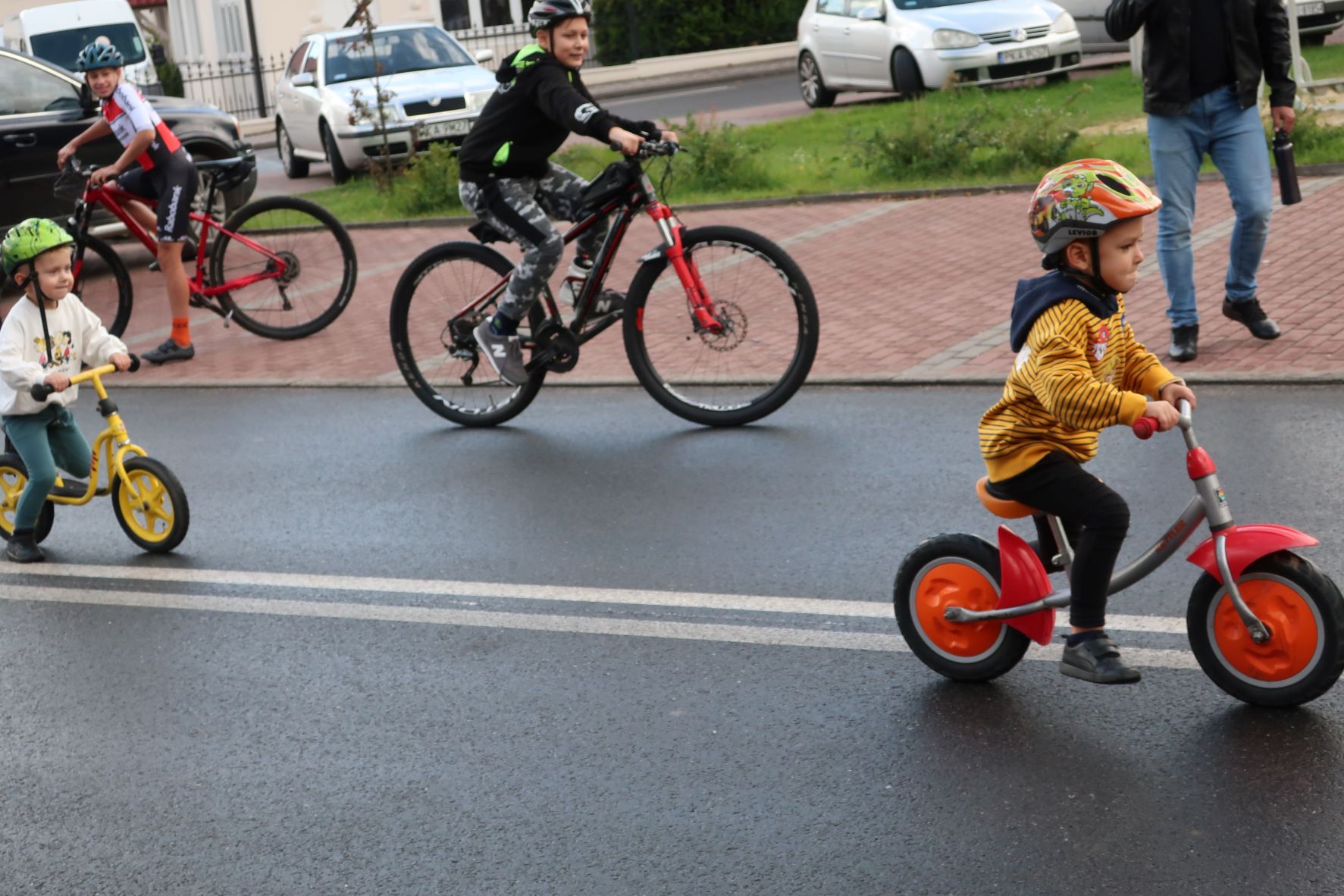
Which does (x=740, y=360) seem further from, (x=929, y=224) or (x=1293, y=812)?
(x=929, y=224)

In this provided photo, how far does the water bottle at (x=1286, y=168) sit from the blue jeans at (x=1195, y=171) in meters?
0.14

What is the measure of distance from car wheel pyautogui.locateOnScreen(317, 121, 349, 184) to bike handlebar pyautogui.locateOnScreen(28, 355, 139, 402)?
14.4 metres

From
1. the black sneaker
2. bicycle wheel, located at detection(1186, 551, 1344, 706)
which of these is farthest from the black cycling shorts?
bicycle wheel, located at detection(1186, 551, 1344, 706)

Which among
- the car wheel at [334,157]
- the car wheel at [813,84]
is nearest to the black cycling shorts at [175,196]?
the car wheel at [334,157]

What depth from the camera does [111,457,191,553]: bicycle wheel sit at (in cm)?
696

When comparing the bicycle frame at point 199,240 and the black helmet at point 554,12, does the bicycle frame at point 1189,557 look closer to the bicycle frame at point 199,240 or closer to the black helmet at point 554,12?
the black helmet at point 554,12

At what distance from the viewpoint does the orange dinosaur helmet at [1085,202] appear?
4.31 m

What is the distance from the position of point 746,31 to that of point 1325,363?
31318 millimetres

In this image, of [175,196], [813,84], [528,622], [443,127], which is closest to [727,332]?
[528,622]

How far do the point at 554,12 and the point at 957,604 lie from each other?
163 inches

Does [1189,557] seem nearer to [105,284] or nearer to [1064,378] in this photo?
[1064,378]

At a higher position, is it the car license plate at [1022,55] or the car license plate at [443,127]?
the car license plate at [1022,55]

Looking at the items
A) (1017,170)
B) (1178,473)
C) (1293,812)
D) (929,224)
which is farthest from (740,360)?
(1017,170)

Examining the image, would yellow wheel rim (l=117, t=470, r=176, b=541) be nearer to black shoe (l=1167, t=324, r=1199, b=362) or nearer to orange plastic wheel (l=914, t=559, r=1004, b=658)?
orange plastic wheel (l=914, t=559, r=1004, b=658)
